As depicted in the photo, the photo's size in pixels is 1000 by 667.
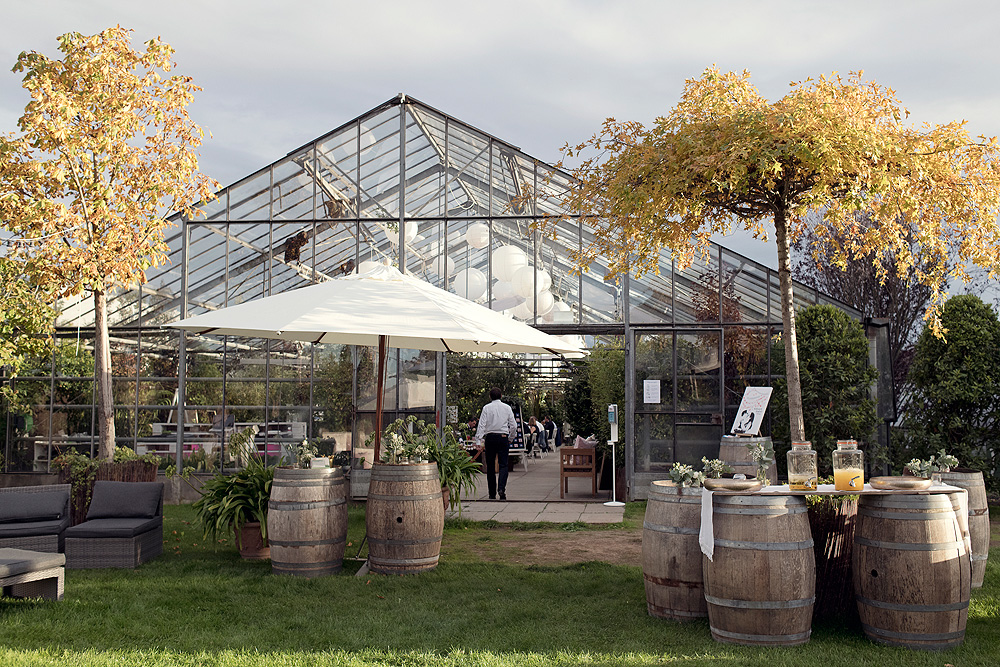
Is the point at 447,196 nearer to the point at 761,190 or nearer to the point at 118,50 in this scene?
the point at 118,50

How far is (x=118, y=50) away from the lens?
8055mm

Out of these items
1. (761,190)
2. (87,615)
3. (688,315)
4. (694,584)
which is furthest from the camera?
(688,315)

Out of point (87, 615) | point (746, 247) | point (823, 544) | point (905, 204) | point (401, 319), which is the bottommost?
point (87, 615)

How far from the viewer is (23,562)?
4.54 metres

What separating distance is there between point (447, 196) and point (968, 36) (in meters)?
5.85

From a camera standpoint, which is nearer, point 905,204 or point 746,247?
point 905,204

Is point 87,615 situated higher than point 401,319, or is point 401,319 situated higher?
point 401,319

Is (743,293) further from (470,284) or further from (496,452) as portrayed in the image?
(496,452)

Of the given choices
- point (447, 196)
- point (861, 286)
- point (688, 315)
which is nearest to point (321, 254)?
point (447, 196)

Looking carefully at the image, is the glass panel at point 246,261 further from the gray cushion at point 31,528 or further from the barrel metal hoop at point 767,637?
the barrel metal hoop at point 767,637

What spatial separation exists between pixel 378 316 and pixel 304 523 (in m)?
1.52

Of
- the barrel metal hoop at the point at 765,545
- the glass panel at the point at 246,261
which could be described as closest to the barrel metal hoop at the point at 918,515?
the barrel metal hoop at the point at 765,545

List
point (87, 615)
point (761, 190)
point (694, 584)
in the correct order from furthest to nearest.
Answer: point (761, 190) → point (87, 615) → point (694, 584)

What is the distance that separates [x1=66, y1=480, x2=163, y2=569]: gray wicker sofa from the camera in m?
5.86
